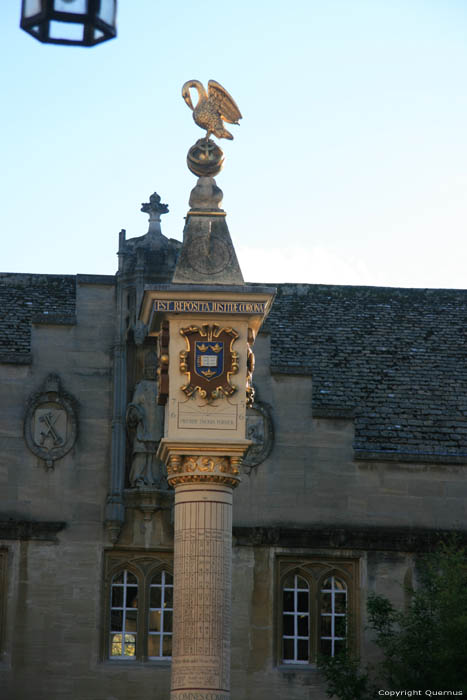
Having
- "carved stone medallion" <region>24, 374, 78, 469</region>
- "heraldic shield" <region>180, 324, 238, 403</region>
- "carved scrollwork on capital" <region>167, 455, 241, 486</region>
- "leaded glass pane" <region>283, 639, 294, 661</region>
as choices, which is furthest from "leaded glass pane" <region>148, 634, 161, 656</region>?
"heraldic shield" <region>180, 324, 238, 403</region>

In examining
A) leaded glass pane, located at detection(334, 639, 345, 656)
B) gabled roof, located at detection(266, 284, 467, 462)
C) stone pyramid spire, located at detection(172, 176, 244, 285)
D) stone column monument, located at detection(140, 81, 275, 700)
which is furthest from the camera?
gabled roof, located at detection(266, 284, 467, 462)

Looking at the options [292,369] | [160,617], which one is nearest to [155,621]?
[160,617]

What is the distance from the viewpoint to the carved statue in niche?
96.3ft

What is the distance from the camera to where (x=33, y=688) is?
28469mm

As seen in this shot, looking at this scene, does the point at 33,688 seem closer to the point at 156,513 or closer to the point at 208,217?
the point at 156,513

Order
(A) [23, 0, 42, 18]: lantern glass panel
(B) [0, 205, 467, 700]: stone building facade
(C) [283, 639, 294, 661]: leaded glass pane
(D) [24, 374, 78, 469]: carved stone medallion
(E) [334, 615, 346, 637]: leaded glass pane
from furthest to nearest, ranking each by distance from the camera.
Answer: (D) [24, 374, 78, 469]: carved stone medallion
(C) [283, 639, 294, 661]: leaded glass pane
(B) [0, 205, 467, 700]: stone building facade
(E) [334, 615, 346, 637]: leaded glass pane
(A) [23, 0, 42, 18]: lantern glass panel

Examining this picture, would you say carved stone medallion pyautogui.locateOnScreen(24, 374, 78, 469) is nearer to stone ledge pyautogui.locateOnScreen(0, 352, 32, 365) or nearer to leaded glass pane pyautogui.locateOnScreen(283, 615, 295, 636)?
stone ledge pyautogui.locateOnScreen(0, 352, 32, 365)

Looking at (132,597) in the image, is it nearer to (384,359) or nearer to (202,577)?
(384,359)

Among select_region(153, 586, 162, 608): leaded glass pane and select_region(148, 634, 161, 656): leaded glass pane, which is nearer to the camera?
select_region(148, 634, 161, 656): leaded glass pane

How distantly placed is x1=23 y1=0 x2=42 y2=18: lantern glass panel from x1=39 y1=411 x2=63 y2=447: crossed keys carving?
2160 cm

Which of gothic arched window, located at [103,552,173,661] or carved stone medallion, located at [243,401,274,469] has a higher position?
carved stone medallion, located at [243,401,274,469]

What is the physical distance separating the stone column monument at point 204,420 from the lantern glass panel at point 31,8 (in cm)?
1169

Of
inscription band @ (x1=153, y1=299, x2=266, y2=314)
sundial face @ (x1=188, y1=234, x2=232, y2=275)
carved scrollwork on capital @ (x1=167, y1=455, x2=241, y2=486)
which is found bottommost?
carved scrollwork on capital @ (x1=167, y1=455, x2=241, y2=486)

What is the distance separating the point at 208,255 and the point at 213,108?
8.74 feet
